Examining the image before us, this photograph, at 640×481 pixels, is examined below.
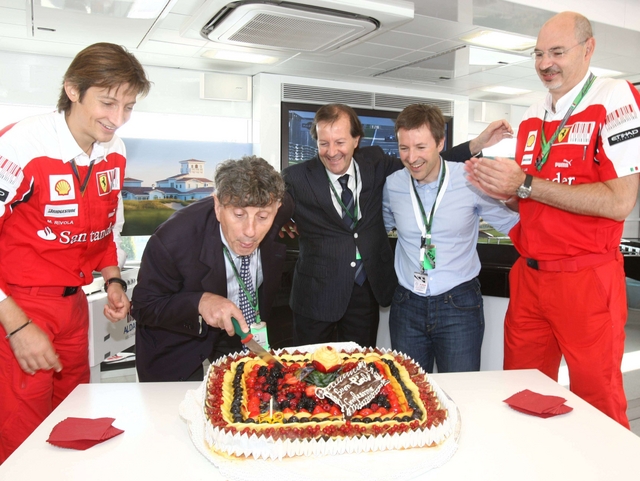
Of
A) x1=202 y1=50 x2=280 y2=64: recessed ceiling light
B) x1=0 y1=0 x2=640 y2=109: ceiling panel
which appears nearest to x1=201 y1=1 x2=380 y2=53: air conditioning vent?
x1=0 y1=0 x2=640 y2=109: ceiling panel

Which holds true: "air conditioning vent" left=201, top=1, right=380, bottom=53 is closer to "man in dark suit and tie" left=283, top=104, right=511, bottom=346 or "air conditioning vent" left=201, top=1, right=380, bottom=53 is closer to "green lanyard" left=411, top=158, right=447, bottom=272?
"man in dark suit and tie" left=283, top=104, right=511, bottom=346

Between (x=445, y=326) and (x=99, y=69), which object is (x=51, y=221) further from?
(x=445, y=326)

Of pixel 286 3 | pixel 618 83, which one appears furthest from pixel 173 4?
pixel 618 83

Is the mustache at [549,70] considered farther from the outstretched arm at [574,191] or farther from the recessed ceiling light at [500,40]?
the recessed ceiling light at [500,40]

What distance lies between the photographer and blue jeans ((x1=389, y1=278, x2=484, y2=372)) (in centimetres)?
264

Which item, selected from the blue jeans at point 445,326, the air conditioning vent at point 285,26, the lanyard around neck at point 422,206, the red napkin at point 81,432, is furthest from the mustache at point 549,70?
the air conditioning vent at point 285,26

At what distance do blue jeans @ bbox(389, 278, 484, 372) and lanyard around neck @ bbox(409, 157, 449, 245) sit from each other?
0.99 feet

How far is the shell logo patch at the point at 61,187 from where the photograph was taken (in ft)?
6.87

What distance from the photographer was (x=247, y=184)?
1997mm

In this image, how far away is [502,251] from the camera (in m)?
3.16

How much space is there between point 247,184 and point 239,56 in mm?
5159

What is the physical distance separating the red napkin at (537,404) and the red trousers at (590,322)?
49 cm

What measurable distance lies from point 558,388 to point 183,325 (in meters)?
1.43

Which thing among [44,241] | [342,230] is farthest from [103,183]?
[342,230]
